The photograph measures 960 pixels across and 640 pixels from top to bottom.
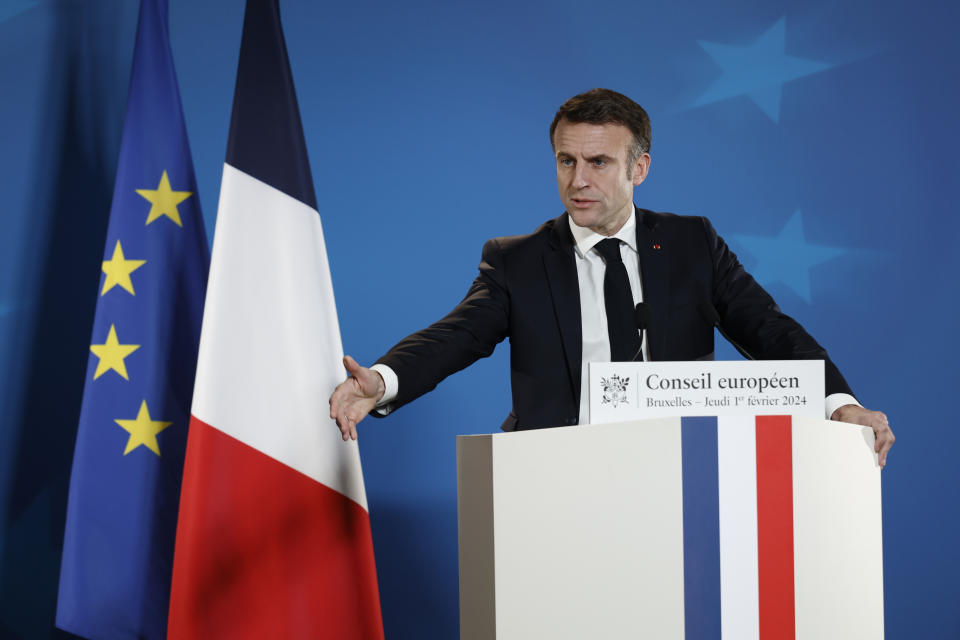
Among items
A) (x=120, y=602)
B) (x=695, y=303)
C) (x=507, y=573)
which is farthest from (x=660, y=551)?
(x=120, y=602)

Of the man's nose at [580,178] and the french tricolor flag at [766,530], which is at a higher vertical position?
the man's nose at [580,178]

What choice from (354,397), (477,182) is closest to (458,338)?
(354,397)

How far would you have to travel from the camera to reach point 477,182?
3152 mm

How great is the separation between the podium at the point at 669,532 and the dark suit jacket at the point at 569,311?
60 cm

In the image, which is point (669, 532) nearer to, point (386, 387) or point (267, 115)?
point (386, 387)

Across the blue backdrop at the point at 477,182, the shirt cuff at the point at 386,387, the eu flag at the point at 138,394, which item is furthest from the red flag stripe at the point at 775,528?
Answer: the blue backdrop at the point at 477,182

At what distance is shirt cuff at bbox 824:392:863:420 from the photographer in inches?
62.6

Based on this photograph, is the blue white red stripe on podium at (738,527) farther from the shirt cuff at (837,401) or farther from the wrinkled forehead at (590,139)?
the wrinkled forehead at (590,139)

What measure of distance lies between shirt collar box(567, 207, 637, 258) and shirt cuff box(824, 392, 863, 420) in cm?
61

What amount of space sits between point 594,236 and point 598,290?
132 mm

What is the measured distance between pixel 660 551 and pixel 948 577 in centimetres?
271

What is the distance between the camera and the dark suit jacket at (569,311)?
1925 mm

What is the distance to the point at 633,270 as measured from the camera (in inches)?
80.8

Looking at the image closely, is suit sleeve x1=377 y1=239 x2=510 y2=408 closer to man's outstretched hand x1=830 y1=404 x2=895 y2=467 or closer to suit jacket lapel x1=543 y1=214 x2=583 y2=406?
suit jacket lapel x1=543 y1=214 x2=583 y2=406
